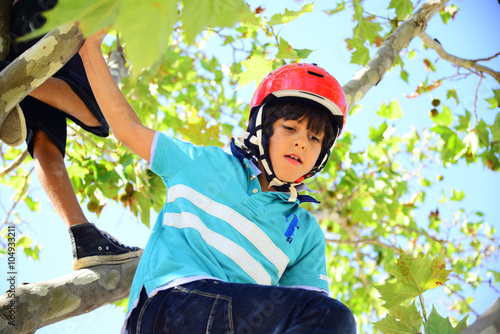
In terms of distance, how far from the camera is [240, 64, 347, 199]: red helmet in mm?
2363

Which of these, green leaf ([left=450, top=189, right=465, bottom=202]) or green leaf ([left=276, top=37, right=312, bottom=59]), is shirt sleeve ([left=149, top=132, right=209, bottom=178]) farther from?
green leaf ([left=450, top=189, right=465, bottom=202])

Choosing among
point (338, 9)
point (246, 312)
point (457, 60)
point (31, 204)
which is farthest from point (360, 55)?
point (31, 204)

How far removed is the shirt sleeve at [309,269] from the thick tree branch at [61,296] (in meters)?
0.76

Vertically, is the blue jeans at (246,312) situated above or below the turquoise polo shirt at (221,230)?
below

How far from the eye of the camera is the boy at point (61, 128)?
2.19 meters

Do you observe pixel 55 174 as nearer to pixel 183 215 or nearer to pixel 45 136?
pixel 45 136

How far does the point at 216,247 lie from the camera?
1.78 meters

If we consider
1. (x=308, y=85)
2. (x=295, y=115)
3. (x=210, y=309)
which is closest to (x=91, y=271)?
(x=210, y=309)

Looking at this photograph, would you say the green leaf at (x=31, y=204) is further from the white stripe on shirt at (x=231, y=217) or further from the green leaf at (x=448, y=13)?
the green leaf at (x=448, y=13)

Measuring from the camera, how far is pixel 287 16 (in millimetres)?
2365

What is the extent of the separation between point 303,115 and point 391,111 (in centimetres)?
273

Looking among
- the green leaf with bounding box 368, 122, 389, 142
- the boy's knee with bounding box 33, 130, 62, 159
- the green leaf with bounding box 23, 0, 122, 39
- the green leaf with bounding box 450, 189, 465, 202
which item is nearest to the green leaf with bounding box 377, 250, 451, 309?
the green leaf with bounding box 23, 0, 122, 39

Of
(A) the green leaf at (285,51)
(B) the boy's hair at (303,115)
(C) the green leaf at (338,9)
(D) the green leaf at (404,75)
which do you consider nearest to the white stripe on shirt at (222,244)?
(B) the boy's hair at (303,115)

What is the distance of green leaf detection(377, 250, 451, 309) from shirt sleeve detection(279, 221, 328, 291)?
0.92 feet
